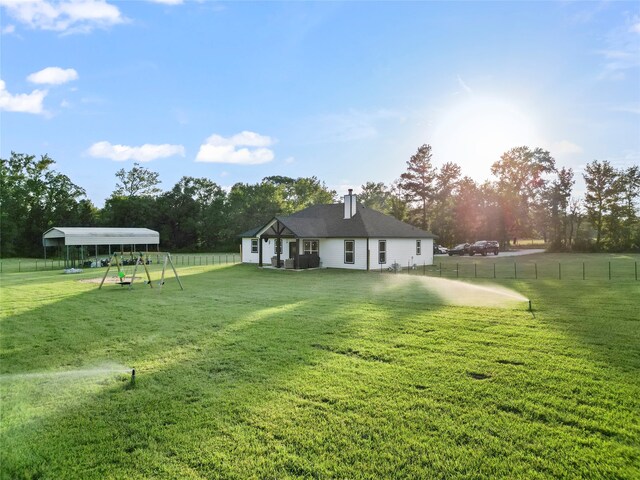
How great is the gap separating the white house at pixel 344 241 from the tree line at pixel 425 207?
72.8ft

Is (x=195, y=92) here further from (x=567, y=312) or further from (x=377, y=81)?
(x=567, y=312)

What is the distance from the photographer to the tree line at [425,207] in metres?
47.6

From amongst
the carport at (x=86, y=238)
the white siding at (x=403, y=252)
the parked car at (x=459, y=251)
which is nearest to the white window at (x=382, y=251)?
Result: the white siding at (x=403, y=252)

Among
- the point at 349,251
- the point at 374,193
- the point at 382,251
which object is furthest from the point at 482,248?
the point at 374,193

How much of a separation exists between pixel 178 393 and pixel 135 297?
980cm

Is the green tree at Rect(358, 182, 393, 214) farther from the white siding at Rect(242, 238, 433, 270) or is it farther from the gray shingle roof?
the white siding at Rect(242, 238, 433, 270)

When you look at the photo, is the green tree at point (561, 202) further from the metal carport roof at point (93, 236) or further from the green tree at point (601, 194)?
the metal carport roof at point (93, 236)

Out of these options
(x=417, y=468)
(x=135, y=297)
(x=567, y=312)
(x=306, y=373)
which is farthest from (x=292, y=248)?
(x=417, y=468)

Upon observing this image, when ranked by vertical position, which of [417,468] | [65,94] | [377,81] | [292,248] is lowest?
[417,468]

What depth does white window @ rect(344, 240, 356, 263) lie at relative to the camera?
→ 2544 cm

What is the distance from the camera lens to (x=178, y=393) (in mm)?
5203

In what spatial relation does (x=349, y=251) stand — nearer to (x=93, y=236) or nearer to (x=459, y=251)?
(x=459, y=251)

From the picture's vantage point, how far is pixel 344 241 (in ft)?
84.7

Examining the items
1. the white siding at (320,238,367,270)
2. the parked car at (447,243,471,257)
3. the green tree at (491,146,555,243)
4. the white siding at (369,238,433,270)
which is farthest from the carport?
the green tree at (491,146,555,243)
